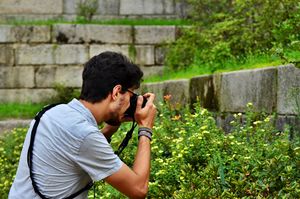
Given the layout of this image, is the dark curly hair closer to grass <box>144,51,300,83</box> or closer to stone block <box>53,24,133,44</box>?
grass <box>144,51,300,83</box>

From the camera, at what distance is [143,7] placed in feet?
42.8

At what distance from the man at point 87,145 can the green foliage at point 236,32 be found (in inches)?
141

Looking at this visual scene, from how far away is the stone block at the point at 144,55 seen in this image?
12.1 meters

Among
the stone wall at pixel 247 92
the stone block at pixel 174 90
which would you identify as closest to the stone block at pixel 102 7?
the stone block at pixel 174 90

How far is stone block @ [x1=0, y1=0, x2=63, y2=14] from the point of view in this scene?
12.8 m

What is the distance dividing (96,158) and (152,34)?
9.07 m

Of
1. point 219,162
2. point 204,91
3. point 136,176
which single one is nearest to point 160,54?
point 204,91

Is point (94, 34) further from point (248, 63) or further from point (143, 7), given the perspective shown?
point (248, 63)

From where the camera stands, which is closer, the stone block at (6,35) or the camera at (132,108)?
the camera at (132,108)

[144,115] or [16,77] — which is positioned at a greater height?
[144,115]

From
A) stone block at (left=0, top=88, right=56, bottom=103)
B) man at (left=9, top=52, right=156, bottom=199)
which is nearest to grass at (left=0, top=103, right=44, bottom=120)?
stone block at (left=0, top=88, right=56, bottom=103)

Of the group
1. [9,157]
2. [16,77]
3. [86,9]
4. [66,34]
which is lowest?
[9,157]

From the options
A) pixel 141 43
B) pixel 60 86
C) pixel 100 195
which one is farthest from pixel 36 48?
pixel 100 195

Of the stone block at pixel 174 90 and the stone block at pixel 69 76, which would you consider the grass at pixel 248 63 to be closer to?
the stone block at pixel 174 90
